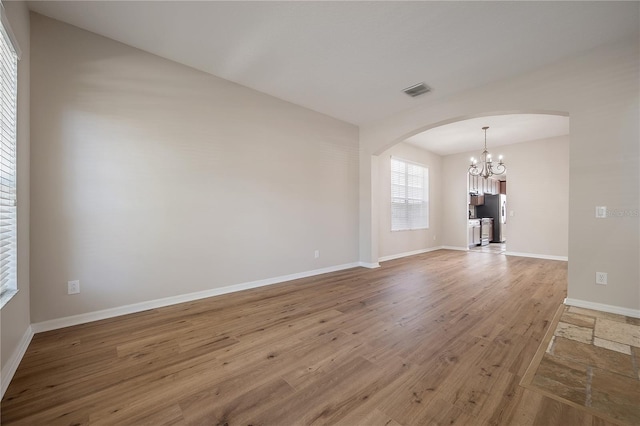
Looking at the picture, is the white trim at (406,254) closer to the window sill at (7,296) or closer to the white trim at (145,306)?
the white trim at (145,306)

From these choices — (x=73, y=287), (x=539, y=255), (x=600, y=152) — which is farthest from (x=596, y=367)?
(x=539, y=255)

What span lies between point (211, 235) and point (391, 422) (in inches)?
110

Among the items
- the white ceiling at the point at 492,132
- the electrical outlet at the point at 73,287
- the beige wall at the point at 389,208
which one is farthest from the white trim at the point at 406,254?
the electrical outlet at the point at 73,287

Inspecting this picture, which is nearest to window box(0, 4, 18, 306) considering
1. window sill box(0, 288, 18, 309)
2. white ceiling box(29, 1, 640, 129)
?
window sill box(0, 288, 18, 309)

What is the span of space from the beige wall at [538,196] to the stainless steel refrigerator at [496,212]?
9.60ft

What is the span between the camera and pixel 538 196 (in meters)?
6.29

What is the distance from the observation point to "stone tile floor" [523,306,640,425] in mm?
1438

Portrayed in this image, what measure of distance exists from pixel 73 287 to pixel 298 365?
2386 mm

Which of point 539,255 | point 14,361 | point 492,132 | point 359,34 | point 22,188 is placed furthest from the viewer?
point 539,255

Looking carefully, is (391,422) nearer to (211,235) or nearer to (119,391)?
(119,391)

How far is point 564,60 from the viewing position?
296 cm

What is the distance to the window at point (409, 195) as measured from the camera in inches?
249

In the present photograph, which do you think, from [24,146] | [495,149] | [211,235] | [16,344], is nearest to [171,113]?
[24,146]

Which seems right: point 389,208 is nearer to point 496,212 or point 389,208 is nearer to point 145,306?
point 145,306
